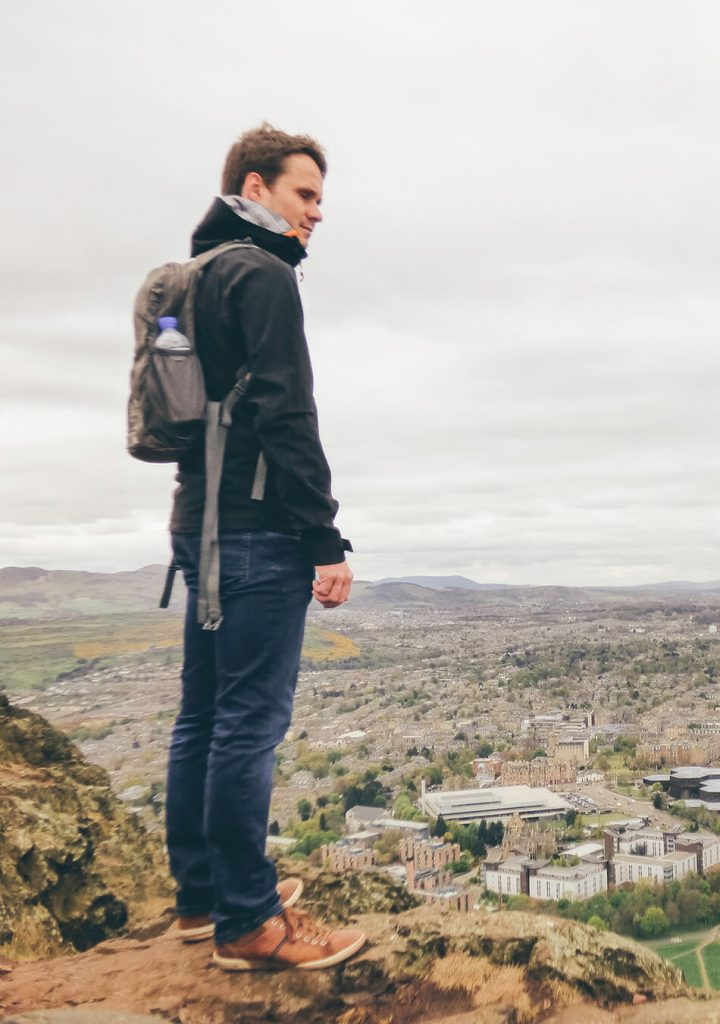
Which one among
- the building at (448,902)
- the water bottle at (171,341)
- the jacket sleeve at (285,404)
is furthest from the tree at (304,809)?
the water bottle at (171,341)

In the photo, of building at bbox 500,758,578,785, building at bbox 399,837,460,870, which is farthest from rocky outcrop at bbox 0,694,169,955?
building at bbox 500,758,578,785

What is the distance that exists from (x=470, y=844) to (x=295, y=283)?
1877cm

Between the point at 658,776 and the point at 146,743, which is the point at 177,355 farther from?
the point at 658,776

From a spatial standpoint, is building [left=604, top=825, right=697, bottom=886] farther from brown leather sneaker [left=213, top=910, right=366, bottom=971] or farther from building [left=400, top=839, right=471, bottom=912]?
brown leather sneaker [left=213, top=910, right=366, bottom=971]

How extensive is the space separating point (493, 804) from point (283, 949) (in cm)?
2368

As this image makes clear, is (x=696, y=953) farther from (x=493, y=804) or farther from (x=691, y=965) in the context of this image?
(x=493, y=804)

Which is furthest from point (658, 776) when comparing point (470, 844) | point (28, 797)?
point (28, 797)

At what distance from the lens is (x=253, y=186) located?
94.6 inches

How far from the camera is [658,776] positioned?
3191 centimetres

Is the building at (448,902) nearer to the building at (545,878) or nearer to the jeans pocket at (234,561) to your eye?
the jeans pocket at (234,561)

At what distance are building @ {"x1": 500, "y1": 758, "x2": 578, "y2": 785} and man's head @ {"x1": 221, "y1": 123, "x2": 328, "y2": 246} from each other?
30.4 metres

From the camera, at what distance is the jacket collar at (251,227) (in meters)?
2.27

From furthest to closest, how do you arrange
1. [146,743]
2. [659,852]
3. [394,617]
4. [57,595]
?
[394,617]
[57,595]
[659,852]
[146,743]

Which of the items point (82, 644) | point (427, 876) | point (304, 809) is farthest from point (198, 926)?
point (82, 644)
